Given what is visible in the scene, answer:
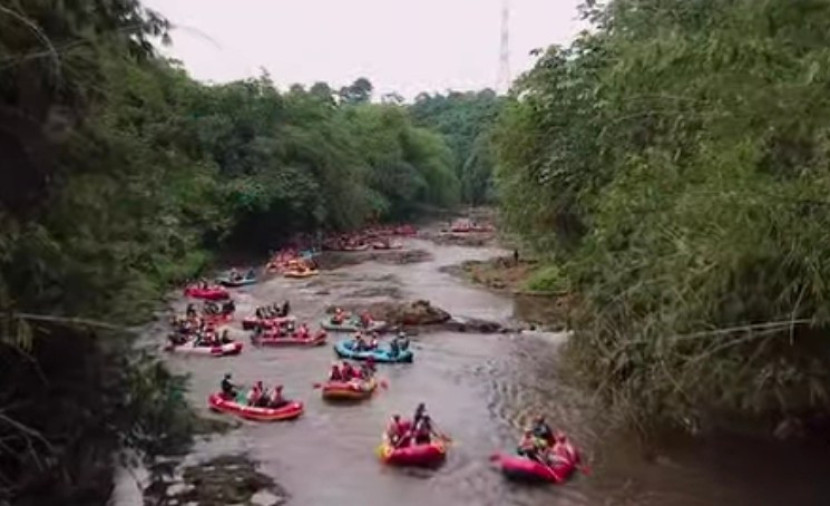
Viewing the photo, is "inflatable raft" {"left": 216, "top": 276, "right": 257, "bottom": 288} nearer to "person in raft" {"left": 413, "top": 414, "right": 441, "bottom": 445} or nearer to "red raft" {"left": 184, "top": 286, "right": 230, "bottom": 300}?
"red raft" {"left": 184, "top": 286, "right": 230, "bottom": 300}

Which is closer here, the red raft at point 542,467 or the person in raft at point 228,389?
the red raft at point 542,467

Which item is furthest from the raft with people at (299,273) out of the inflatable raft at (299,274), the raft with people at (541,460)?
the raft with people at (541,460)

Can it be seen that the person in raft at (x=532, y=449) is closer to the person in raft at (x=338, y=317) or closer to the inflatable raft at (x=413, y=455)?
the inflatable raft at (x=413, y=455)

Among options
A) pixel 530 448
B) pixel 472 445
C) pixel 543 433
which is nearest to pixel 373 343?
pixel 472 445

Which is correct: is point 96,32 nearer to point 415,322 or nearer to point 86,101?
point 86,101

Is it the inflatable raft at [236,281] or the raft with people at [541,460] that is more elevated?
the inflatable raft at [236,281]

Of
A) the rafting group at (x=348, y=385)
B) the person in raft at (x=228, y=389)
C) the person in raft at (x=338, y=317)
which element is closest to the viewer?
the rafting group at (x=348, y=385)

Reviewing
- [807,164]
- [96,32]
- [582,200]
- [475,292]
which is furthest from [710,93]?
[475,292]

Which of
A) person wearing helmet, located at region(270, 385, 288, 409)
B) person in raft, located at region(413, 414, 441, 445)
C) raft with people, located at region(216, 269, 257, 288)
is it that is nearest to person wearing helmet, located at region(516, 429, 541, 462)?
person in raft, located at region(413, 414, 441, 445)
